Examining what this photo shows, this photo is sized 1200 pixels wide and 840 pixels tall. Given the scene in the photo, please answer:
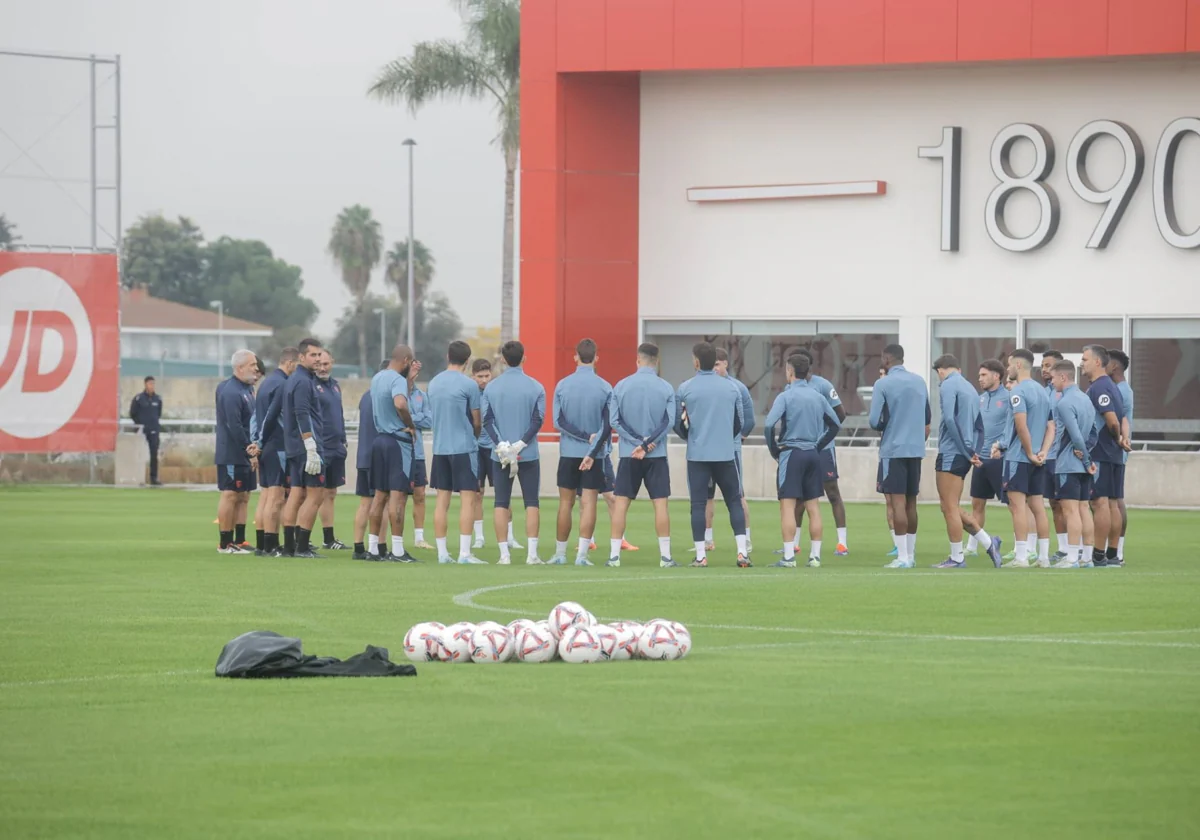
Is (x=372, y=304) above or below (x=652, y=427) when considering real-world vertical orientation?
above

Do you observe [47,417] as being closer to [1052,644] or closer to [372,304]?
[1052,644]

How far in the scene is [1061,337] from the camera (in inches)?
1389

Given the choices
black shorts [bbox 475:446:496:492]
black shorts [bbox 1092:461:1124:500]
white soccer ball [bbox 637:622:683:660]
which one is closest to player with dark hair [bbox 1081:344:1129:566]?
black shorts [bbox 1092:461:1124:500]

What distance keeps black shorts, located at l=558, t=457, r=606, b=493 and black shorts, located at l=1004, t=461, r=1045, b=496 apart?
4297 mm

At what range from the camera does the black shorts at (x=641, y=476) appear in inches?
740

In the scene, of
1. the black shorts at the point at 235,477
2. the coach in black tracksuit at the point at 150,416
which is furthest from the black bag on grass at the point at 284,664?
the coach in black tracksuit at the point at 150,416

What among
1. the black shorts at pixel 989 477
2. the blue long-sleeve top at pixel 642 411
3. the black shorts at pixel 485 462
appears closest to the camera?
the blue long-sleeve top at pixel 642 411

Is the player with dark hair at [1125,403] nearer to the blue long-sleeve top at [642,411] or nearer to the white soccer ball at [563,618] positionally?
the blue long-sleeve top at [642,411]

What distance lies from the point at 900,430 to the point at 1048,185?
17.6m

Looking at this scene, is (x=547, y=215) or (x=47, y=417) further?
(x=547, y=215)

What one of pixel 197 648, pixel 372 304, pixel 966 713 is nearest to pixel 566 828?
pixel 966 713

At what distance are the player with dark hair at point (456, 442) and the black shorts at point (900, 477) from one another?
13.5 ft

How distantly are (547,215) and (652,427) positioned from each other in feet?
62.1

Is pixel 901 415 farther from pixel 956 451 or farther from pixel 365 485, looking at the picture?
pixel 365 485
